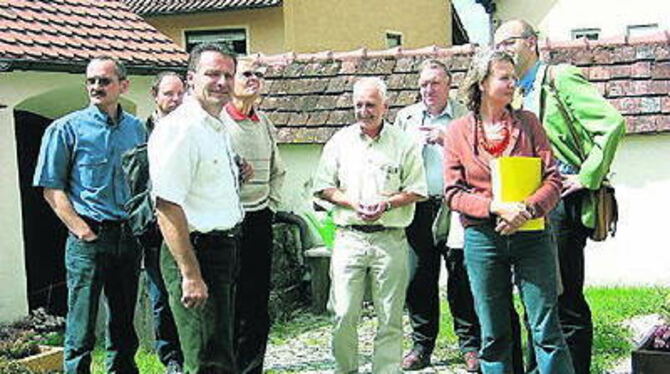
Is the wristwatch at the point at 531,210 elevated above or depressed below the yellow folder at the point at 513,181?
below

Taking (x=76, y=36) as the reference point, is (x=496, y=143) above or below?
A: below

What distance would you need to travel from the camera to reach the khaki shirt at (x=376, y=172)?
5930 millimetres

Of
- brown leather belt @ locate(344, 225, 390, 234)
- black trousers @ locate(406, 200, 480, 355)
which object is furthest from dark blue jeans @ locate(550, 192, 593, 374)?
black trousers @ locate(406, 200, 480, 355)

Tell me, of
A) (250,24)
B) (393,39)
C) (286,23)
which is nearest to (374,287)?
(286,23)

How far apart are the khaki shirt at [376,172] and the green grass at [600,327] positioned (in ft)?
5.28

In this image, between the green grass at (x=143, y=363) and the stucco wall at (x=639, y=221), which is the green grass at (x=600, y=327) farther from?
the stucco wall at (x=639, y=221)

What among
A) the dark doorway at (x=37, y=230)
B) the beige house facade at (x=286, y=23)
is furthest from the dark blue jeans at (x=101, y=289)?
the beige house facade at (x=286, y=23)

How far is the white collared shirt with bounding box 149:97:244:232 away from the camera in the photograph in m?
4.14

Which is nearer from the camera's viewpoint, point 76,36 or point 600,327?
point 600,327

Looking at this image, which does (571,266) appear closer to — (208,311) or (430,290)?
(430,290)

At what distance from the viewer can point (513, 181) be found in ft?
15.3

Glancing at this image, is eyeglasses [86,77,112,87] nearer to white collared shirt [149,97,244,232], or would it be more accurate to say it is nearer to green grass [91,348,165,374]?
white collared shirt [149,97,244,232]

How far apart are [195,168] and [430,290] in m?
3.04

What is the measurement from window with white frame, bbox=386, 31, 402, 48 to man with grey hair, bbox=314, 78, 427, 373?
16.0 metres
